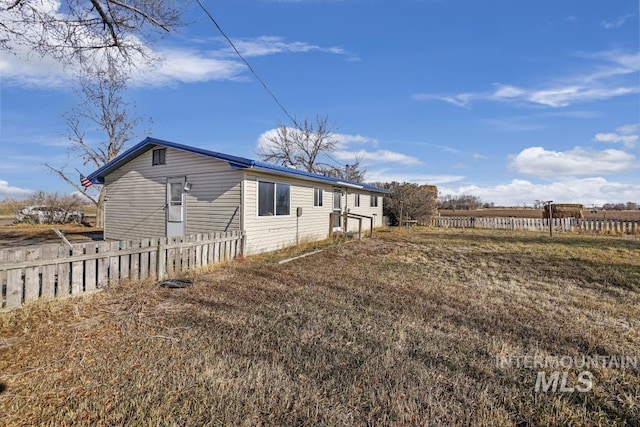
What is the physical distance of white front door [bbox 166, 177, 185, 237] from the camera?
10.1 meters

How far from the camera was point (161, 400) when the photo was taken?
88.3 inches

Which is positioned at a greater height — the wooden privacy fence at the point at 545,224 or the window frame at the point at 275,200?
the window frame at the point at 275,200

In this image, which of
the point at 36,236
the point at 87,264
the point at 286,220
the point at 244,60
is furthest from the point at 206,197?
the point at 36,236

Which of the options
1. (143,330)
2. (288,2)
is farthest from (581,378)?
(288,2)

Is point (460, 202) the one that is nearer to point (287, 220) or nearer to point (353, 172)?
point (353, 172)

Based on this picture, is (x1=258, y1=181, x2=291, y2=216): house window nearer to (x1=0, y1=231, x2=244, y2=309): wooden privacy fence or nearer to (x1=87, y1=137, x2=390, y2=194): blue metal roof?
(x1=87, y1=137, x2=390, y2=194): blue metal roof

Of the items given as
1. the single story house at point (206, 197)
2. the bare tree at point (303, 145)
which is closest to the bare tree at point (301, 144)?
the bare tree at point (303, 145)

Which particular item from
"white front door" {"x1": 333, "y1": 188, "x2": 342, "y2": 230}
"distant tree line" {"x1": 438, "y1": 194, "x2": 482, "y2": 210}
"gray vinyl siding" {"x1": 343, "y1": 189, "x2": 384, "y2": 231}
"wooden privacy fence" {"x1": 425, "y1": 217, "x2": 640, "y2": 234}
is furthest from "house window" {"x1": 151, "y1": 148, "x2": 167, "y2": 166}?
"distant tree line" {"x1": 438, "y1": 194, "x2": 482, "y2": 210}

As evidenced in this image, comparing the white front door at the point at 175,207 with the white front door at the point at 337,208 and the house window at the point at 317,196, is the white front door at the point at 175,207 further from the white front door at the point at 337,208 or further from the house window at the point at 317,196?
the white front door at the point at 337,208

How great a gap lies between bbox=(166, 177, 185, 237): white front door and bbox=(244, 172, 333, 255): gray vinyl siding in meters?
2.67

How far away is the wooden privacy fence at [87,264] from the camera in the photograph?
398 cm

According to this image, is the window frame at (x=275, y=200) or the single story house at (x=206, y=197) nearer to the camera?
the single story house at (x=206, y=197)

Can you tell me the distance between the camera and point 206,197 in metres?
9.58

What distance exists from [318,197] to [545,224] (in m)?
15.8
